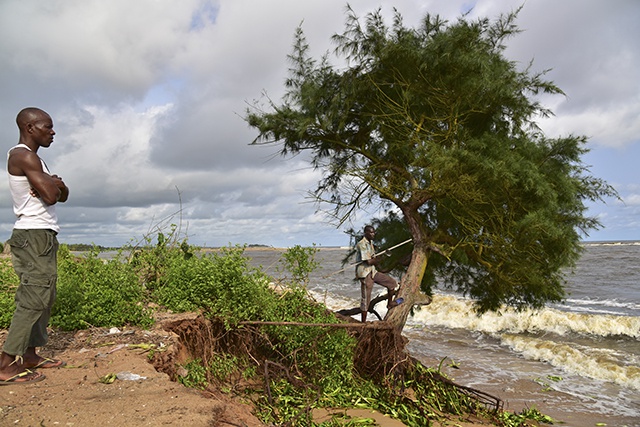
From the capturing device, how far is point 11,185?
14.9ft

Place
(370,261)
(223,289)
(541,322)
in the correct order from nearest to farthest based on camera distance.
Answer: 1. (223,289)
2. (370,261)
3. (541,322)

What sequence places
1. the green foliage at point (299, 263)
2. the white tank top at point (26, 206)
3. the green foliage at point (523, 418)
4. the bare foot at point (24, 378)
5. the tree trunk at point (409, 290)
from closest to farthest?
the bare foot at point (24, 378), the white tank top at point (26, 206), the green foliage at point (523, 418), the green foliage at point (299, 263), the tree trunk at point (409, 290)

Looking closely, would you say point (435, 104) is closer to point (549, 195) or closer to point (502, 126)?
point (502, 126)

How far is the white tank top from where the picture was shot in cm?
456

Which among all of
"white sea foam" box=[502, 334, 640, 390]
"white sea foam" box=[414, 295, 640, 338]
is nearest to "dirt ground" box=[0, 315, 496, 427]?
"white sea foam" box=[502, 334, 640, 390]

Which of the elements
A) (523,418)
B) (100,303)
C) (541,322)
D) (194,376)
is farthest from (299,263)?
(541,322)

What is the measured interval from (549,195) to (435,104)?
262 centimetres

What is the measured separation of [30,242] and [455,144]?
6.77m

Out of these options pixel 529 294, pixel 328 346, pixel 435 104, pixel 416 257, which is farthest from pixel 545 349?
pixel 328 346

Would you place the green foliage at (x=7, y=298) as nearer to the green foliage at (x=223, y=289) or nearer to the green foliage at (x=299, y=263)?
the green foliage at (x=223, y=289)

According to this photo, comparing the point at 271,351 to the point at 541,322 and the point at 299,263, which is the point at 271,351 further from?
the point at 541,322

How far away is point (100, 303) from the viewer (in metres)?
6.39

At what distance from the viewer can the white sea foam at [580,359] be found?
37.3 feet

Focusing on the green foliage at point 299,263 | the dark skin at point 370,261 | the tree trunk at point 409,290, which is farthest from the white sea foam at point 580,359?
the green foliage at point 299,263
